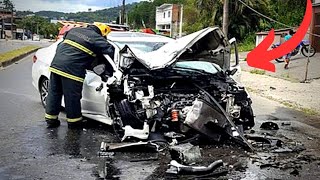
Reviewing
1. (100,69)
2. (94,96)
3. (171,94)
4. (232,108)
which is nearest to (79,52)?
(100,69)

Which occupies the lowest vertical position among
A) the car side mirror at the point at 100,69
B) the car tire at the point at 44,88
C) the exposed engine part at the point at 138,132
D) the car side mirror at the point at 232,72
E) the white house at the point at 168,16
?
the exposed engine part at the point at 138,132

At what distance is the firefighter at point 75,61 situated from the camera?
707 centimetres

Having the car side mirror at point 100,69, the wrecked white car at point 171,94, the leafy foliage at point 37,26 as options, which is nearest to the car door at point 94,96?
the wrecked white car at point 171,94

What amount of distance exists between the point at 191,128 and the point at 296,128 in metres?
2.78

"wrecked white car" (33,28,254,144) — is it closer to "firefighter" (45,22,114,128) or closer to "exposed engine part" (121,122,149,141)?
"exposed engine part" (121,122,149,141)

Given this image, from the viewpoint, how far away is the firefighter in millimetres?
7070

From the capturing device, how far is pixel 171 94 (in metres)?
6.89

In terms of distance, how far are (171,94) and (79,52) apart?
155 centimetres

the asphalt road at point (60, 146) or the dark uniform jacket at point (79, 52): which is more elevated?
the dark uniform jacket at point (79, 52)

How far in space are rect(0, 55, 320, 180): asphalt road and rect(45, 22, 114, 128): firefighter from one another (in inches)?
17.5

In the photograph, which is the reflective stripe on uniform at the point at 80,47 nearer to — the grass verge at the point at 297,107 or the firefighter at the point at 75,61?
the firefighter at the point at 75,61

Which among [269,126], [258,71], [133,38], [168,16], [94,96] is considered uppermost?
[168,16]

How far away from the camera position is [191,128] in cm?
649

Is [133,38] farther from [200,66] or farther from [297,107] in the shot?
[297,107]
